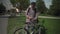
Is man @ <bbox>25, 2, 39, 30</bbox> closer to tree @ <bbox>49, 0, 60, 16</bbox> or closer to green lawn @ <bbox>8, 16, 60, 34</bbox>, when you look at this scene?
green lawn @ <bbox>8, 16, 60, 34</bbox>

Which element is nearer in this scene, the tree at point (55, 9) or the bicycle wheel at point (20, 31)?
the tree at point (55, 9)

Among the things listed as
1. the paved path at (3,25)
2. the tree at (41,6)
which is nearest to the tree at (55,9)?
→ the tree at (41,6)

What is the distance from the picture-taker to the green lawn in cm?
342

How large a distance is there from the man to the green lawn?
9 centimetres

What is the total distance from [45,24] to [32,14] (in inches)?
11.2

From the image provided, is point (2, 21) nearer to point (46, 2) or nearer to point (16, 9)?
point (16, 9)

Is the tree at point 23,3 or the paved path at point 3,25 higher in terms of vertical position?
the tree at point 23,3

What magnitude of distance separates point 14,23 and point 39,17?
17.9 inches

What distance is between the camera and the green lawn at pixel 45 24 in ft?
11.2

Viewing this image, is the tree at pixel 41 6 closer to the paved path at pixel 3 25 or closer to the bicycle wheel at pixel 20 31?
the bicycle wheel at pixel 20 31

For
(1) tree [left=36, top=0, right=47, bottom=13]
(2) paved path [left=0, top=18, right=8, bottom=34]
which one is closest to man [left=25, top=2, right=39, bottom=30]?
(1) tree [left=36, top=0, right=47, bottom=13]

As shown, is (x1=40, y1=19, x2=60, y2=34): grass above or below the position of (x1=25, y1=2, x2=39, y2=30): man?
below

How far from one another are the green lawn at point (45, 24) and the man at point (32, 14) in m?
0.09

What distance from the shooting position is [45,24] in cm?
344
